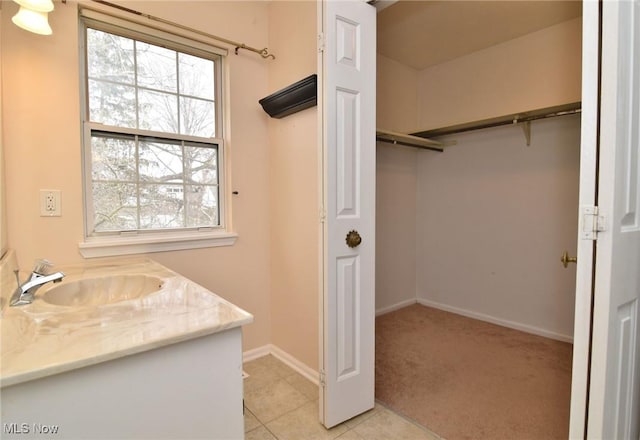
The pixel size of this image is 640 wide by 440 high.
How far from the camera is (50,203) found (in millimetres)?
1645

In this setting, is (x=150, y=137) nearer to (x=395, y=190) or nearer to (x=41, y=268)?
(x=41, y=268)

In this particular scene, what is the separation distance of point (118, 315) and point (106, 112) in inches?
57.1

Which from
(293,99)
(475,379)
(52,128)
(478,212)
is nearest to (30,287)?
(52,128)

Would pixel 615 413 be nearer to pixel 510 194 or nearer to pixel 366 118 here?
pixel 366 118

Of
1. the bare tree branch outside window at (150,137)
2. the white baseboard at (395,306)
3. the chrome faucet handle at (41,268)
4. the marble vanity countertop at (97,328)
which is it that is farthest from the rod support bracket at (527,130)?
the chrome faucet handle at (41,268)

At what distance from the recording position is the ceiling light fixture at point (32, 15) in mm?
1273

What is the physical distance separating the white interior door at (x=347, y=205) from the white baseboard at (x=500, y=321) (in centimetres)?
204

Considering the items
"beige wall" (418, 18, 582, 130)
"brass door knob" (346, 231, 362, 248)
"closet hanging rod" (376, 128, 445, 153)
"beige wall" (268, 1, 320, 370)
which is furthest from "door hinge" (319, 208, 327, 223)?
"beige wall" (418, 18, 582, 130)

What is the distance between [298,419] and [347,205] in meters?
1.21

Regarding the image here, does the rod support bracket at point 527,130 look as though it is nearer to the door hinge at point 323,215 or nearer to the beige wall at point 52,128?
the door hinge at point 323,215

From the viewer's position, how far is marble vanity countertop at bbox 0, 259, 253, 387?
2.27 feet

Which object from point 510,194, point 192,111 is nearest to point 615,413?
point 510,194

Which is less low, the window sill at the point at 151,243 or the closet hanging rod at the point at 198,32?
the closet hanging rod at the point at 198,32

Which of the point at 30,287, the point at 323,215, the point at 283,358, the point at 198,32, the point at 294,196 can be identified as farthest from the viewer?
the point at 283,358
